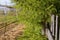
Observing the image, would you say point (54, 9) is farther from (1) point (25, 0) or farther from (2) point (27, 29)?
(2) point (27, 29)

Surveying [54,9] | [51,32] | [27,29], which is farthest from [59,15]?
[27,29]

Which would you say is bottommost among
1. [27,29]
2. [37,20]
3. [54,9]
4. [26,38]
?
[26,38]

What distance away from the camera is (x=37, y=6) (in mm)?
3107

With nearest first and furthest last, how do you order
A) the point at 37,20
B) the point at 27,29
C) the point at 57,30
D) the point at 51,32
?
the point at 57,30 → the point at 51,32 → the point at 37,20 → the point at 27,29

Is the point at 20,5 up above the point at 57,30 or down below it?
above

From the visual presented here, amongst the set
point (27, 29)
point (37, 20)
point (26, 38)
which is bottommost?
point (26, 38)

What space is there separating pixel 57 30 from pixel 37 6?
639mm

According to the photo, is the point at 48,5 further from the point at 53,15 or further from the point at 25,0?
the point at 25,0

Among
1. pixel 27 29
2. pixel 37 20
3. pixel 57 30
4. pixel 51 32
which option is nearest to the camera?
pixel 57 30

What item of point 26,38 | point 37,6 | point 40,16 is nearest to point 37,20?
point 40,16

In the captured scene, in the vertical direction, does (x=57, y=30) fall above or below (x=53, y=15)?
below

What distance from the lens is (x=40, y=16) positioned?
3.21 m

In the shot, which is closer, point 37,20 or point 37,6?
point 37,6

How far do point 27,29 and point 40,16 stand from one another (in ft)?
3.21
